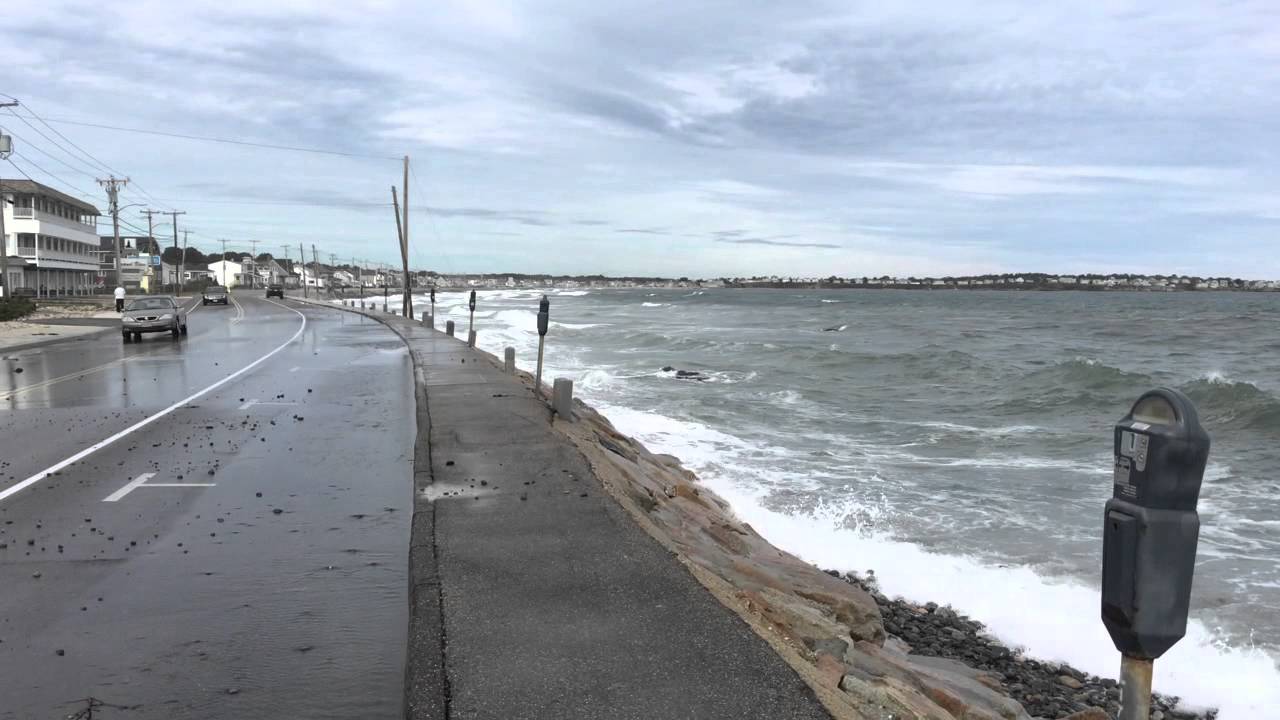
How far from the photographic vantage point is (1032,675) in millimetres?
6938

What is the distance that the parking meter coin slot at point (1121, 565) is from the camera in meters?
2.84

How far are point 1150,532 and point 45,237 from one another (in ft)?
264

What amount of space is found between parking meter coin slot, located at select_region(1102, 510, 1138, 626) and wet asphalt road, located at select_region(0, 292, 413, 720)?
117 inches

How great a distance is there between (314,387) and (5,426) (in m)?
4.91

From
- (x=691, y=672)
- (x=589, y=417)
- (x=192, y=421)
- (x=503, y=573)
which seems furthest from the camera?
(x=589, y=417)

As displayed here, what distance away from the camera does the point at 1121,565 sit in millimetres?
2871

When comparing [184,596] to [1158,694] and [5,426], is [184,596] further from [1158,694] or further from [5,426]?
[5,426]

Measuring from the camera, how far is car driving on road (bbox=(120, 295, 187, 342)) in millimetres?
26875

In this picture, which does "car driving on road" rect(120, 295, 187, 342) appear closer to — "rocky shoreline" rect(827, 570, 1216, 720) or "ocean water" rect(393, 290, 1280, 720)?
"ocean water" rect(393, 290, 1280, 720)

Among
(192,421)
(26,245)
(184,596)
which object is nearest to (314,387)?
(192,421)

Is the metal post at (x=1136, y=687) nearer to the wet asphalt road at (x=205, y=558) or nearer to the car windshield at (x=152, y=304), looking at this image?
the wet asphalt road at (x=205, y=558)

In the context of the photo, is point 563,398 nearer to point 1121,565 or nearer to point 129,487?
point 129,487

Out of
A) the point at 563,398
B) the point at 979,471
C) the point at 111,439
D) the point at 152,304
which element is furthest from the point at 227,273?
the point at 979,471

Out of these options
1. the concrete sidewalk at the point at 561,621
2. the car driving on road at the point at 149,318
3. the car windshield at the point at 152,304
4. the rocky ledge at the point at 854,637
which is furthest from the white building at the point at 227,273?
the concrete sidewalk at the point at 561,621
